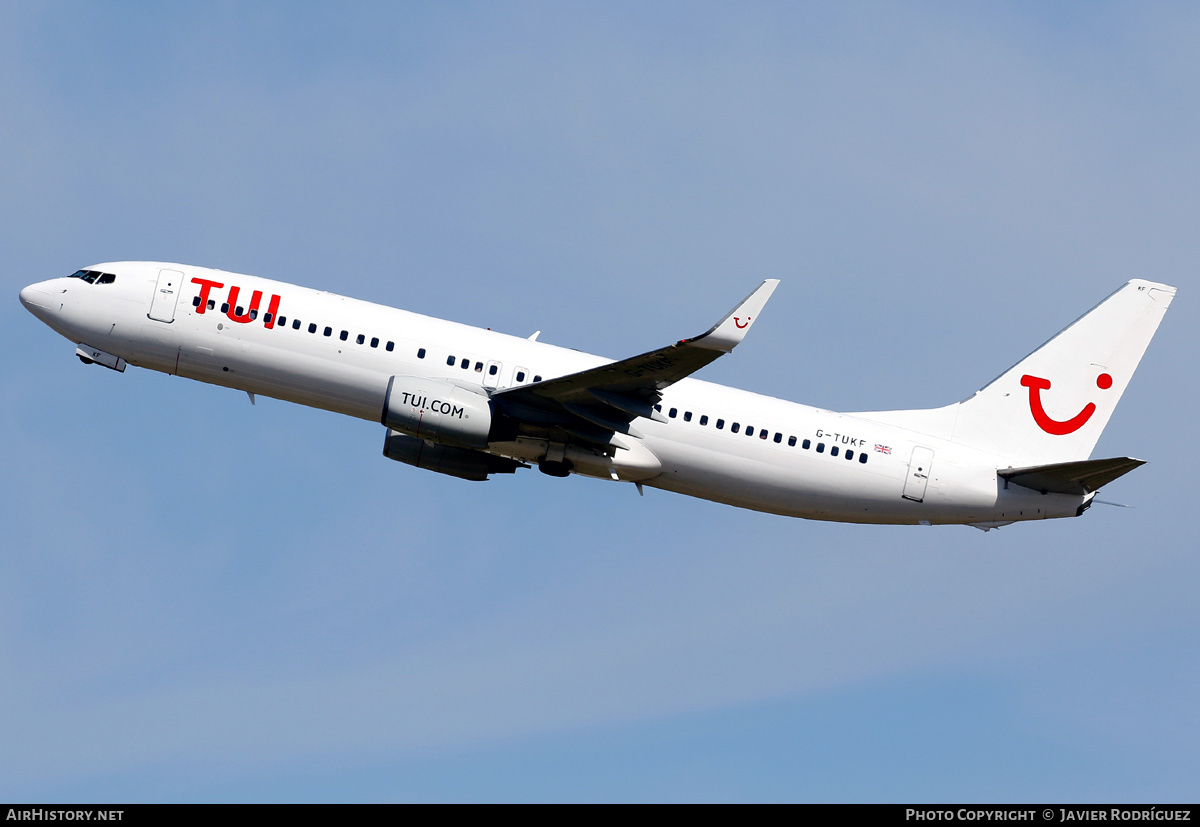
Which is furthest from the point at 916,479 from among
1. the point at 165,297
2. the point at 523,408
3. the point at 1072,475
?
the point at 165,297

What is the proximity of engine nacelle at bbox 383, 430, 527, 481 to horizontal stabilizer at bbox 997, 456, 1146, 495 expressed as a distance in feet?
52.1

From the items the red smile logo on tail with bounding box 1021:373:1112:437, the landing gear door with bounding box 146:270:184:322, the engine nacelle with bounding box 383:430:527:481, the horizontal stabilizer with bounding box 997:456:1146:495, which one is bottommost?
the horizontal stabilizer with bounding box 997:456:1146:495

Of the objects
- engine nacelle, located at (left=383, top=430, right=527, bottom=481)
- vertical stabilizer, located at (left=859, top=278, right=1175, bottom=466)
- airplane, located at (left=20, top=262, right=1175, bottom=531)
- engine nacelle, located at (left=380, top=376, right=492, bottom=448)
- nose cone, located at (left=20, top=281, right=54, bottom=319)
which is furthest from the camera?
vertical stabilizer, located at (left=859, top=278, right=1175, bottom=466)

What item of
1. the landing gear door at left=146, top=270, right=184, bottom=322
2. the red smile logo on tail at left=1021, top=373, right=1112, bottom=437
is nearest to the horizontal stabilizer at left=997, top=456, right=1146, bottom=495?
the red smile logo on tail at left=1021, top=373, right=1112, bottom=437

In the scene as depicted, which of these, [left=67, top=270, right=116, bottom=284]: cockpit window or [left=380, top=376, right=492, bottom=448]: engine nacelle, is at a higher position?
[left=67, top=270, right=116, bottom=284]: cockpit window

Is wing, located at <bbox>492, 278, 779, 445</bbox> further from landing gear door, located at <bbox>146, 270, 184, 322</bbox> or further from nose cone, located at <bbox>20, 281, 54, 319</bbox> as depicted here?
nose cone, located at <bbox>20, 281, 54, 319</bbox>

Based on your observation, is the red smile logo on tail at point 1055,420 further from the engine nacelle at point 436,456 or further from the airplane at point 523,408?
the engine nacelle at point 436,456

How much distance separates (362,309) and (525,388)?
19.5ft

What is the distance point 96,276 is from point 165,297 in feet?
8.70

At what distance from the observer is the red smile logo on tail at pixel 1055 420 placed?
42.0m

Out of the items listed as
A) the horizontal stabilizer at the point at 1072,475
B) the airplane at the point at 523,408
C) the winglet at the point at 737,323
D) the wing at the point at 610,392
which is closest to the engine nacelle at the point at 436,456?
the airplane at the point at 523,408

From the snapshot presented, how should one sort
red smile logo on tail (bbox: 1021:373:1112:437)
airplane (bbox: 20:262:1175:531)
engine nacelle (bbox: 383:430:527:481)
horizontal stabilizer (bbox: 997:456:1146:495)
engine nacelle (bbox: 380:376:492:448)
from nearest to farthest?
engine nacelle (bbox: 380:376:492:448) → horizontal stabilizer (bbox: 997:456:1146:495) → airplane (bbox: 20:262:1175:531) → engine nacelle (bbox: 383:430:527:481) → red smile logo on tail (bbox: 1021:373:1112:437)

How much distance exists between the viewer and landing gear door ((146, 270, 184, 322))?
126 ft

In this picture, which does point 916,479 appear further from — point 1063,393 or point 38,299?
point 38,299
